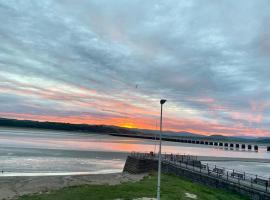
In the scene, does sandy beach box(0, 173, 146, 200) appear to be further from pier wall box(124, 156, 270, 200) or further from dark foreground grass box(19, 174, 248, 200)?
pier wall box(124, 156, 270, 200)

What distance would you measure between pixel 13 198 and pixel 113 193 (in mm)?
9175

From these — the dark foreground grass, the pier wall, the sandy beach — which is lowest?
the sandy beach

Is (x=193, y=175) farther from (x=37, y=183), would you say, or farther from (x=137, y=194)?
(x=37, y=183)

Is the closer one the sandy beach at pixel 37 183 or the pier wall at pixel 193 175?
the pier wall at pixel 193 175

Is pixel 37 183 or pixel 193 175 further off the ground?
pixel 193 175

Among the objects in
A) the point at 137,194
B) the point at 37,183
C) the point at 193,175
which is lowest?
the point at 37,183

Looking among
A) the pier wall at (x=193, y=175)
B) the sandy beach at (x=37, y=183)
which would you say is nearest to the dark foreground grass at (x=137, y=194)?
the pier wall at (x=193, y=175)

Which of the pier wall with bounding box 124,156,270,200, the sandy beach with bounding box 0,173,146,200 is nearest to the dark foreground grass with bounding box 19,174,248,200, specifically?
the pier wall with bounding box 124,156,270,200

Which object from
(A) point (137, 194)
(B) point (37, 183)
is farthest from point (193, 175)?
(B) point (37, 183)

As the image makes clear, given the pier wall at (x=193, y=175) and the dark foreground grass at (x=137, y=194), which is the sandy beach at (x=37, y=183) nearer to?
the dark foreground grass at (x=137, y=194)

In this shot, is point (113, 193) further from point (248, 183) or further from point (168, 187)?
point (248, 183)

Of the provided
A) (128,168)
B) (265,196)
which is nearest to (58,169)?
(128,168)

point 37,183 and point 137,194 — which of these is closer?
point 137,194

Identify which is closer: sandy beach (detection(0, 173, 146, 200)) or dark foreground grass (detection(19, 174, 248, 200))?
dark foreground grass (detection(19, 174, 248, 200))
